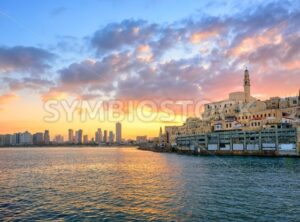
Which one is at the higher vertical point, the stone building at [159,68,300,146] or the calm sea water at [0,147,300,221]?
the stone building at [159,68,300,146]

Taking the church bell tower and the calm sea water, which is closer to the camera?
the calm sea water

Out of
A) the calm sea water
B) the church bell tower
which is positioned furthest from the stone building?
the calm sea water

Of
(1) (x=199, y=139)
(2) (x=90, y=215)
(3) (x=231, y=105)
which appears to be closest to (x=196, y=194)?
(2) (x=90, y=215)

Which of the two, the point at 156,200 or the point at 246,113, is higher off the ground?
the point at 246,113

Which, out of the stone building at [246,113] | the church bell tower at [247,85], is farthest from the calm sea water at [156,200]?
the church bell tower at [247,85]

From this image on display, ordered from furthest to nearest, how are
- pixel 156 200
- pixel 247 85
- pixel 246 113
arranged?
1. pixel 247 85
2. pixel 246 113
3. pixel 156 200

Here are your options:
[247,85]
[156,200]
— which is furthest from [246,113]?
[156,200]

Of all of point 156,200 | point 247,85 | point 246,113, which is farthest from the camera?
point 247,85

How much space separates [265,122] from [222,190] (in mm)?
95945

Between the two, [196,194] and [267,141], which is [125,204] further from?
[267,141]

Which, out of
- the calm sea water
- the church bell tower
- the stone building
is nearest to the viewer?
the calm sea water

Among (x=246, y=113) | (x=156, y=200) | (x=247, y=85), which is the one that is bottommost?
(x=156, y=200)

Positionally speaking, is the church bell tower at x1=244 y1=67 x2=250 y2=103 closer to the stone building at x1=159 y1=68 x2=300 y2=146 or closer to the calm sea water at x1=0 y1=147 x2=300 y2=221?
the stone building at x1=159 y1=68 x2=300 y2=146

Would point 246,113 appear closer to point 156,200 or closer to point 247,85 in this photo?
point 247,85
